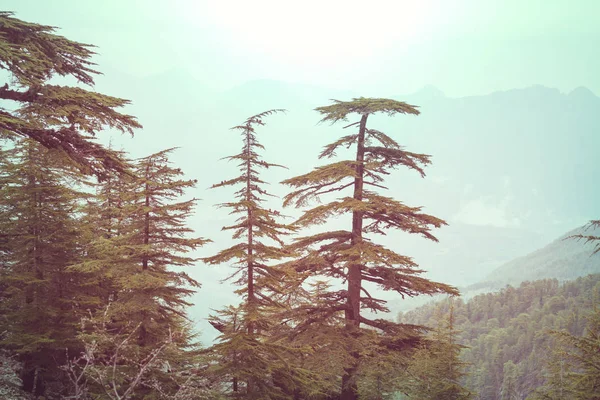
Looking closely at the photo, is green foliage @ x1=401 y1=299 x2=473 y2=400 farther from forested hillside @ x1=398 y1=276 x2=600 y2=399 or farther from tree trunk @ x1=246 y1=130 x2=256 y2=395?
forested hillside @ x1=398 y1=276 x2=600 y2=399

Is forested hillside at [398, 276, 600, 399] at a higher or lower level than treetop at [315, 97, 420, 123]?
lower

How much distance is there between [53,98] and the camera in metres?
6.08

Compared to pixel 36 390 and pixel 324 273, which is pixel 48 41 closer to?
pixel 324 273

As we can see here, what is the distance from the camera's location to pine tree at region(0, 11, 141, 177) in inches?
229

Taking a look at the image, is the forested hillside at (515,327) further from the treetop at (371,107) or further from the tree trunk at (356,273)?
the treetop at (371,107)

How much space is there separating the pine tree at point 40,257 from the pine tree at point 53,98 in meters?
6.94

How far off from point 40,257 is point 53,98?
32.7 ft

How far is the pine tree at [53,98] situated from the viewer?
580 centimetres

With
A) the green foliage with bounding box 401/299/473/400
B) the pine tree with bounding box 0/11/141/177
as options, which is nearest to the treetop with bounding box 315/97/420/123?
the pine tree with bounding box 0/11/141/177

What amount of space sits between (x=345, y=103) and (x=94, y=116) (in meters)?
6.92

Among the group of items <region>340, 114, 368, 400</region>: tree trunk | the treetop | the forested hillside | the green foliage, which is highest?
the treetop

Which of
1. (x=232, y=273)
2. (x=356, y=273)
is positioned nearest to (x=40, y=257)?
(x=232, y=273)

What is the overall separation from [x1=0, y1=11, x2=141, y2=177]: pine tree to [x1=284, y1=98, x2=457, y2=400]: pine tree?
207 inches

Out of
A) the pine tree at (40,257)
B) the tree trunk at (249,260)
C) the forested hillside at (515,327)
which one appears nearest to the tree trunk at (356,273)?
the tree trunk at (249,260)
